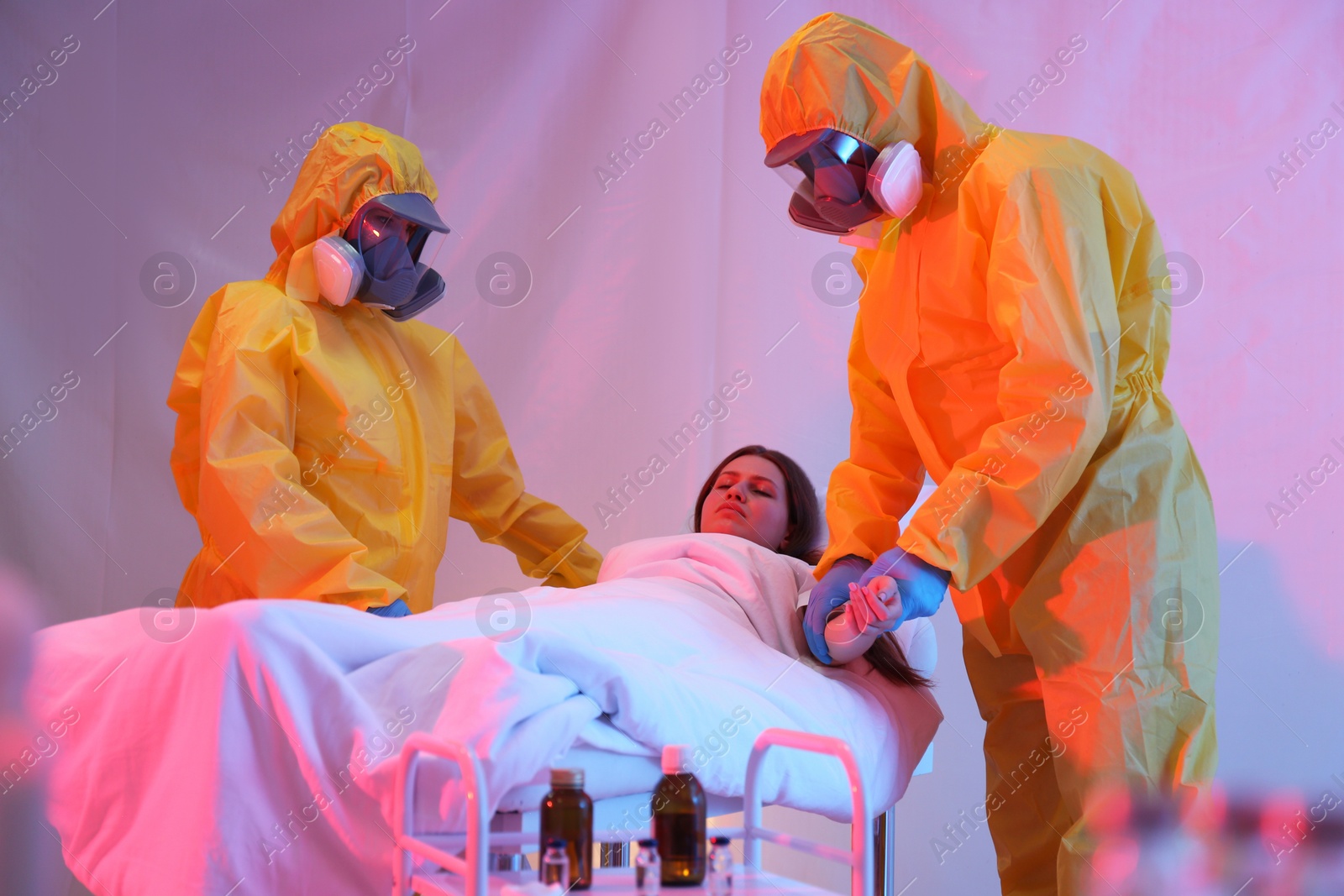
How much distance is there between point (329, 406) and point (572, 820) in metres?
1.33

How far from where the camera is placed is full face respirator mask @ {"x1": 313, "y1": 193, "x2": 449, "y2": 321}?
7.23 ft

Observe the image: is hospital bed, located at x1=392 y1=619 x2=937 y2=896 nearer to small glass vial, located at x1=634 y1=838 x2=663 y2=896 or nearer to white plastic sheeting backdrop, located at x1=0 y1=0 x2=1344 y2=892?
small glass vial, located at x1=634 y1=838 x2=663 y2=896

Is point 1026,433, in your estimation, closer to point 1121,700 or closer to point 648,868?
point 1121,700

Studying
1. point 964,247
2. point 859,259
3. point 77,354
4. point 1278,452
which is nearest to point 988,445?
point 964,247

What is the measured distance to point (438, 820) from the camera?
116cm

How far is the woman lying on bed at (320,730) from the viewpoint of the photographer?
1.14 meters

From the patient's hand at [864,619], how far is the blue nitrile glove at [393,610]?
2.54 feet

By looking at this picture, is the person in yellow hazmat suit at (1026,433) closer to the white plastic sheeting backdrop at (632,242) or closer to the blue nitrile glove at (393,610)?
the blue nitrile glove at (393,610)

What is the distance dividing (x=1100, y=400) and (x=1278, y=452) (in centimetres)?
118

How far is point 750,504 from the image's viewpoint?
245 cm

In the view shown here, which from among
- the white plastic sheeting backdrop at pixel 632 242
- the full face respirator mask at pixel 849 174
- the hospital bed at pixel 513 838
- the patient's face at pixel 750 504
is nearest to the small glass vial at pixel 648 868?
the hospital bed at pixel 513 838

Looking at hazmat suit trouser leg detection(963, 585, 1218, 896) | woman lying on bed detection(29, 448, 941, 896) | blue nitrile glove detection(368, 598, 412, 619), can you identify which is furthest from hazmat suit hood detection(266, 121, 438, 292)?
hazmat suit trouser leg detection(963, 585, 1218, 896)

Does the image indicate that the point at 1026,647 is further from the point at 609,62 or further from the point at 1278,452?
the point at 609,62

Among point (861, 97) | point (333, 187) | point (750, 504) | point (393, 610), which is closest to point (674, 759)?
point (393, 610)
